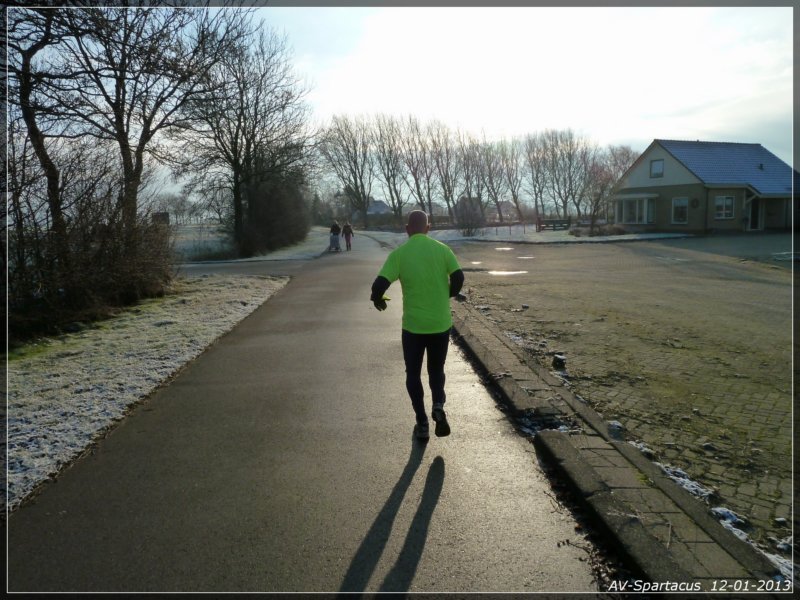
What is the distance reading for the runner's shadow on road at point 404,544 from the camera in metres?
2.89

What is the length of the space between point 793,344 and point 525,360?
4.00m

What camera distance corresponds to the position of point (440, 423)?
4742 millimetres

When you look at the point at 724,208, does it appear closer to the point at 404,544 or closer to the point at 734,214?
the point at 734,214

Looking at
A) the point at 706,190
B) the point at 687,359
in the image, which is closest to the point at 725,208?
the point at 706,190

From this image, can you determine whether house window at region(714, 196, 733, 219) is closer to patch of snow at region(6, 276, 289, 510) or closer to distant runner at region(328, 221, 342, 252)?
distant runner at region(328, 221, 342, 252)

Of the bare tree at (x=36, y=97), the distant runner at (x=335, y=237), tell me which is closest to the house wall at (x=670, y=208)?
the distant runner at (x=335, y=237)

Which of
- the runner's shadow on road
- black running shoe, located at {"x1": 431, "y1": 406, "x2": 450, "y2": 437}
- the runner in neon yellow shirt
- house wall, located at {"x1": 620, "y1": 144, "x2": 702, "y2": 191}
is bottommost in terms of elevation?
the runner's shadow on road

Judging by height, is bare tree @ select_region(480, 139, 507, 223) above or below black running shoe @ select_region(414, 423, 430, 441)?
above

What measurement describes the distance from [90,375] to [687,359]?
7.26m

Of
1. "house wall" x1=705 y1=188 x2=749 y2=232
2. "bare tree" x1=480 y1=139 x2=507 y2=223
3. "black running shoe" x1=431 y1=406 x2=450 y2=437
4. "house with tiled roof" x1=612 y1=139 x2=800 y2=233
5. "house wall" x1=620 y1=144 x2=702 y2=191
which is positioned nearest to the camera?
"black running shoe" x1=431 y1=406 x2=450 y2=437

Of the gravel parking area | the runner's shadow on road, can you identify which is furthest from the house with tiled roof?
the runner's shadow on road

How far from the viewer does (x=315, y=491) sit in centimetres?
388

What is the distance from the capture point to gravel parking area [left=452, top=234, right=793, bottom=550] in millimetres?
4191

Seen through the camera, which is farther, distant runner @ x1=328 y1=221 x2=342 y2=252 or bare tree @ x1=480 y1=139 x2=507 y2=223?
bare tree @ x1=480 y1=139 x2=507 y2=223
